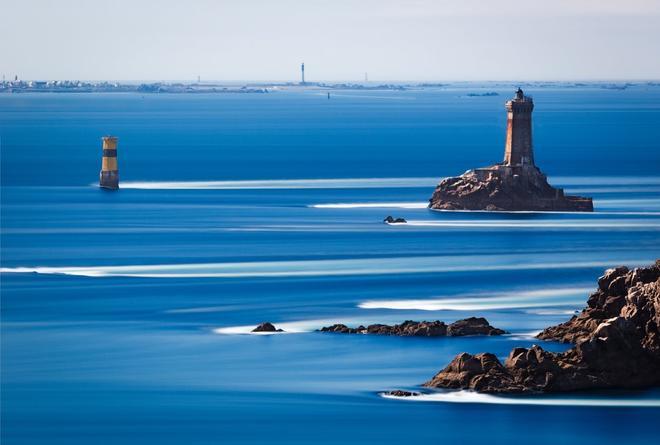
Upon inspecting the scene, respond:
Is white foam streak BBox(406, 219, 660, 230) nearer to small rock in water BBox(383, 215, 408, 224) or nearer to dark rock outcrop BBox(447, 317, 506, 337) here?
small rock in water BBox(383, 215, 408, 224)

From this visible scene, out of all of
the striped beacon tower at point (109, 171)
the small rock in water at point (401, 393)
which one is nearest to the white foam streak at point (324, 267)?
the small rock in water at point (401, 393)

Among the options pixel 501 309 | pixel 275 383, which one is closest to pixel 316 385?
pixel 275 383

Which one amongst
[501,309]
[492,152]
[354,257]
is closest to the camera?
[501,309]

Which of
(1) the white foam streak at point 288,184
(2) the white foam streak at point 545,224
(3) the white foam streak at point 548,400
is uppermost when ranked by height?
(3) the white foam streak at point 548,400

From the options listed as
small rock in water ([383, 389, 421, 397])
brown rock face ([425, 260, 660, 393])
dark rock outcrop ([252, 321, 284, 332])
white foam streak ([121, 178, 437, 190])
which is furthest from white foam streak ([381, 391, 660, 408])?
white foam streak ([121, 178, 437, 190])

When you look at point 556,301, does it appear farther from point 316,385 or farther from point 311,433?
point 311,433

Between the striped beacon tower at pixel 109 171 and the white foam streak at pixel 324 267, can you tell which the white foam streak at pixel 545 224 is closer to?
the white foam streak at pixel 324 267
